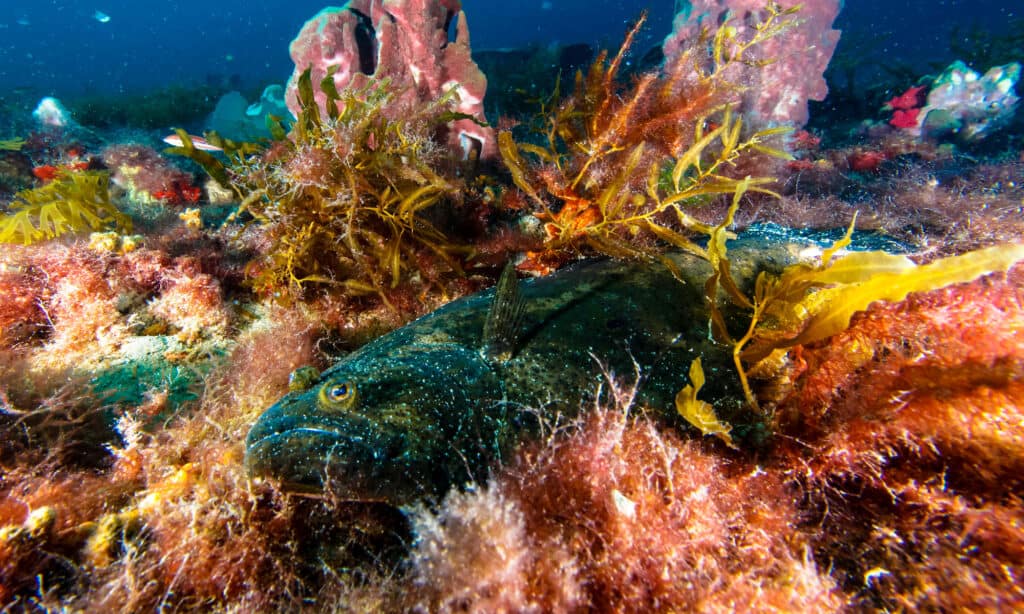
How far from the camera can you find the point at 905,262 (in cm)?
215

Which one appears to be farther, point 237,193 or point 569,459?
point 237,193

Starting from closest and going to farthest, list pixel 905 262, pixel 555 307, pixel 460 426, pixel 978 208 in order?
1. pixel 905 262
2. pixel 460 426
3. pixel 555 307
4. pixel 978 208

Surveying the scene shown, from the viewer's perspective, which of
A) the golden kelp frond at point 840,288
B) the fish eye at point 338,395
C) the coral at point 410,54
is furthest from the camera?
the coral at point 410,54

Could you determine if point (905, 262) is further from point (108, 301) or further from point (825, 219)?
point (108, 301)

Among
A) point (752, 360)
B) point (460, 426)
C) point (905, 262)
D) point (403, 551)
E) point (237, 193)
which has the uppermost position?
point (237, 193)

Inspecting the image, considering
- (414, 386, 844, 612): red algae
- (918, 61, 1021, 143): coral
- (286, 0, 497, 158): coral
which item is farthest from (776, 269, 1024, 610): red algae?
(918, 61, 1021, 143): coral

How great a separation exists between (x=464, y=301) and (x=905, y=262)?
9.67 ft

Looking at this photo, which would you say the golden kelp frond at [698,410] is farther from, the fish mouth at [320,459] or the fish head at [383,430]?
the fish mouth at [320,459]

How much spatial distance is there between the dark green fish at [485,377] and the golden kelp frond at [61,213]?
407cm

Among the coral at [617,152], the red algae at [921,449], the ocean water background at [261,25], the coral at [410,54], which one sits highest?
the ocean water background at [261,25]

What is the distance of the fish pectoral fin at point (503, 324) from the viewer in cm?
287

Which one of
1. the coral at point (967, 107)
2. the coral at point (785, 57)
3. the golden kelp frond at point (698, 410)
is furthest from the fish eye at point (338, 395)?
the coral at point (967, 107)

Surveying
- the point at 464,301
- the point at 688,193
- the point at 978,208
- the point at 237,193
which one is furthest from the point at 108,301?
the point at 978,208

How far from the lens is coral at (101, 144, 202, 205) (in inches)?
269
